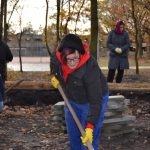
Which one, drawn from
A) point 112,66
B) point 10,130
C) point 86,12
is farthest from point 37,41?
point 10,130

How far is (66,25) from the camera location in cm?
2184

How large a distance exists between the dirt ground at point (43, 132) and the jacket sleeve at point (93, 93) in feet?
7.51

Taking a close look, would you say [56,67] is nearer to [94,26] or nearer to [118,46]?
[118,46]

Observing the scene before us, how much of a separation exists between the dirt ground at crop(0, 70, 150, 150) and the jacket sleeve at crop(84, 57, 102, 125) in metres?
2.29

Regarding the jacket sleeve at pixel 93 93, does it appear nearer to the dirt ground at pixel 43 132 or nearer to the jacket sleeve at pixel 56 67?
the jacket sleeve at pixel 56 67

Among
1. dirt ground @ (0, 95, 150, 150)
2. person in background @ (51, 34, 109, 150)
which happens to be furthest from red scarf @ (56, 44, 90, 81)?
dirt ground @ (0, 95, 150, 150)

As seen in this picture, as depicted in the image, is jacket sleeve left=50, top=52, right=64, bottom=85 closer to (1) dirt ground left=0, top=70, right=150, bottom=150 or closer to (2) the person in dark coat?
(1) dirt ground left=0, top=70, right=150, bottom=150

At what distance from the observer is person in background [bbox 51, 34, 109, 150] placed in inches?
159

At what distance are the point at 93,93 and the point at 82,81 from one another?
Answer: 173 millimetres

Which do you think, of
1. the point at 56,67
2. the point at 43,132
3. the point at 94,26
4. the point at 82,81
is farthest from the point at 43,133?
the point at 94,26

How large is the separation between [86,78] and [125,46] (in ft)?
24.9

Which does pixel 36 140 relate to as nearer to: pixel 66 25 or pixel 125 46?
pixel 125 46

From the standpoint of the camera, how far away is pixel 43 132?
23.9ft

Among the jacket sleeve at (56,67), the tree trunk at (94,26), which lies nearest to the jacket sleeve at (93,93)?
the jacket sleeve at (56,67)
